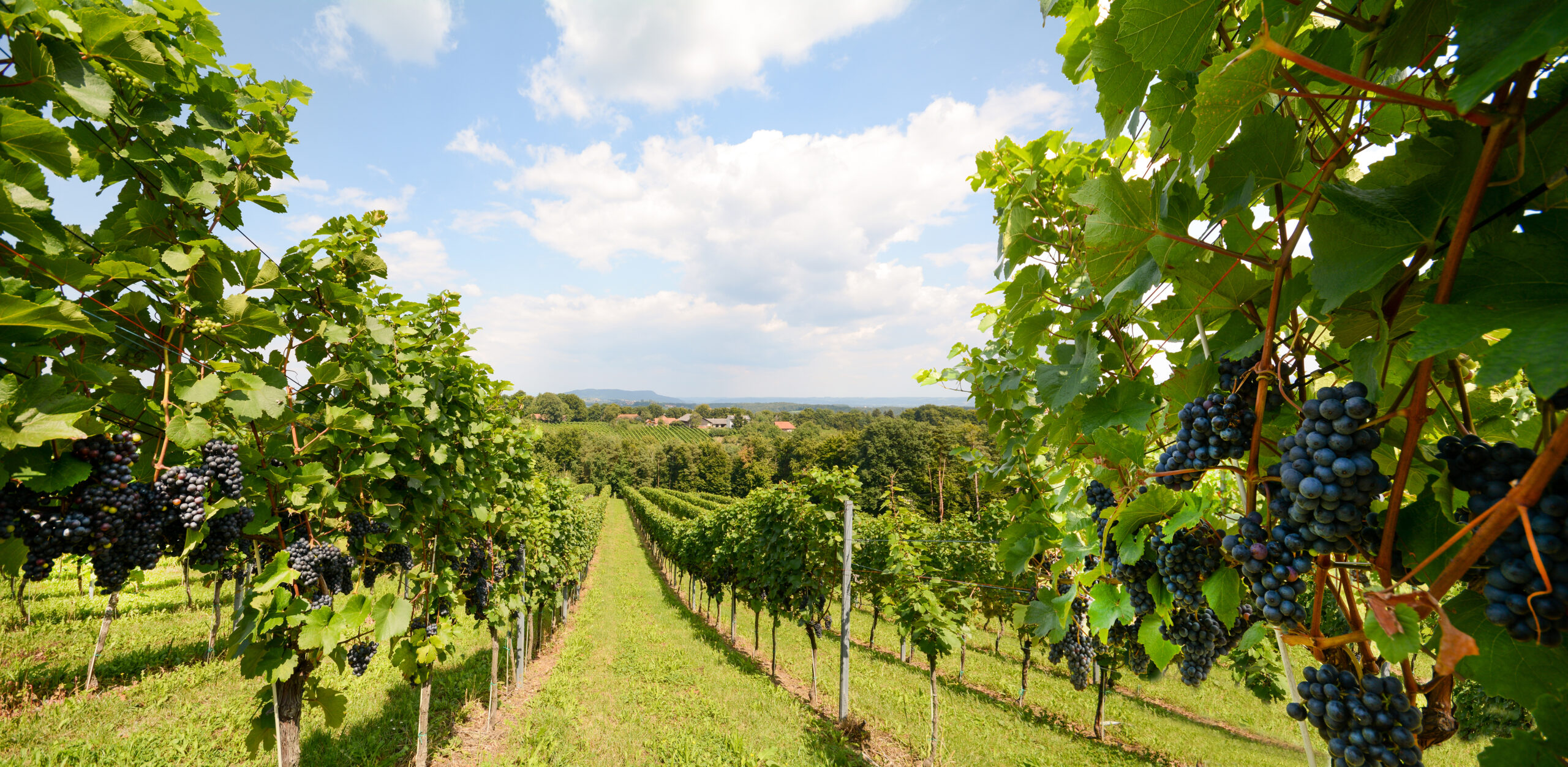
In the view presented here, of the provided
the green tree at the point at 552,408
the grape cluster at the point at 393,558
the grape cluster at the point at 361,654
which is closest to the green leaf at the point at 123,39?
the grape cluster at the point at 361,654

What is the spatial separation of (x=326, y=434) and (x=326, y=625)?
1003 millimetres

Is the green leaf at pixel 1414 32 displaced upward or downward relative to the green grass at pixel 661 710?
upward

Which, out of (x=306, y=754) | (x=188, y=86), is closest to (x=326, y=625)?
(x=188, y=86)

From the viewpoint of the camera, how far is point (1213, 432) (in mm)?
→ 1013

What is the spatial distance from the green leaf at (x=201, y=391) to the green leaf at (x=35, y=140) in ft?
2.46

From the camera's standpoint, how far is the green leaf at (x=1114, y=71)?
1.11 meters

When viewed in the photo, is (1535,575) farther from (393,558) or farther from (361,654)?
(393,558)

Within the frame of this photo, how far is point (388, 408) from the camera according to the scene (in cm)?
404

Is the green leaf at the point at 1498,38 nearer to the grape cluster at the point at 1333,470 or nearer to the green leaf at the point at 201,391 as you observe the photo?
the grape cluster at the point at 1333,470

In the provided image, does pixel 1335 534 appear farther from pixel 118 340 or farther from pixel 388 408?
pixel 388 408

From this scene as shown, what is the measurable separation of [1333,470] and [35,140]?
284 centimetres

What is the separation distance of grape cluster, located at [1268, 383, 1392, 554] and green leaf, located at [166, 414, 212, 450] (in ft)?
9.61

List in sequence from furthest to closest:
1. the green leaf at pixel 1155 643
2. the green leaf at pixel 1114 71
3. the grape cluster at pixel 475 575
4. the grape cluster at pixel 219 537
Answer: the grape cluster at pixel 475 575
the grape cluster at pixel 219 537
the green leaf at pixel 1155 643
the green leaf at pixel 1114 71

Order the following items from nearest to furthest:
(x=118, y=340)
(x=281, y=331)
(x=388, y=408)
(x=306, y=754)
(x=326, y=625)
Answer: (x=118, y=340), (x=281, y=331), (x=326, y=625), (x=388, y=408), (x=306, y=754)
